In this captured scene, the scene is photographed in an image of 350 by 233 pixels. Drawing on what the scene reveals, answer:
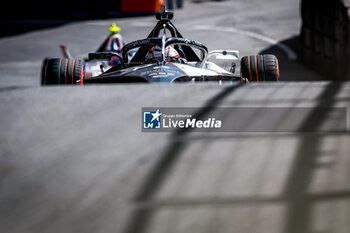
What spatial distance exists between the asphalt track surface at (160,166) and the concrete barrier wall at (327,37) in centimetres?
654

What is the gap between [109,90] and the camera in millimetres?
Answer: 2312

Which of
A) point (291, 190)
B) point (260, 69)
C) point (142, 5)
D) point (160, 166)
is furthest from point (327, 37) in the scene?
point (142, 5)

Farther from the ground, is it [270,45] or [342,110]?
[342,110]


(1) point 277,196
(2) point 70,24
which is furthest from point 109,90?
(2) point 70,24

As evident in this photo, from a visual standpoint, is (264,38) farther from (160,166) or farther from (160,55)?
(160,166)

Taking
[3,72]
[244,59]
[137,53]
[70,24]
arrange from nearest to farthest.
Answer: [244,59] → [137,53] → [3,72] → [70,24]

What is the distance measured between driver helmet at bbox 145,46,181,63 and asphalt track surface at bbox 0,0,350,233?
258 centimetres

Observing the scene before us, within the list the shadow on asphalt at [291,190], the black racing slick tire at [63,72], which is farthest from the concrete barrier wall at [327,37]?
the shadow on asphalt at [291,190]

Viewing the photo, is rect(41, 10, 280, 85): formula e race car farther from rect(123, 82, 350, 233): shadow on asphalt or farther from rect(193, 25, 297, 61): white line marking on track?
rect(193, 25, 297, 61): white line marking on track

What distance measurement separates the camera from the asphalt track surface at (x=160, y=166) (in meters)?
2.23

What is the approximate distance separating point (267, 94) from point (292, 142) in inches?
9.4

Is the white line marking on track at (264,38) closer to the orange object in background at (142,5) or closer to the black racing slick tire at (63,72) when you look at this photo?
the orange object in background at (142,5)

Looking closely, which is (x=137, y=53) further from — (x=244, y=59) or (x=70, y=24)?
(x=70, y=24)

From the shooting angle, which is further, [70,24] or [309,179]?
[70,24]
